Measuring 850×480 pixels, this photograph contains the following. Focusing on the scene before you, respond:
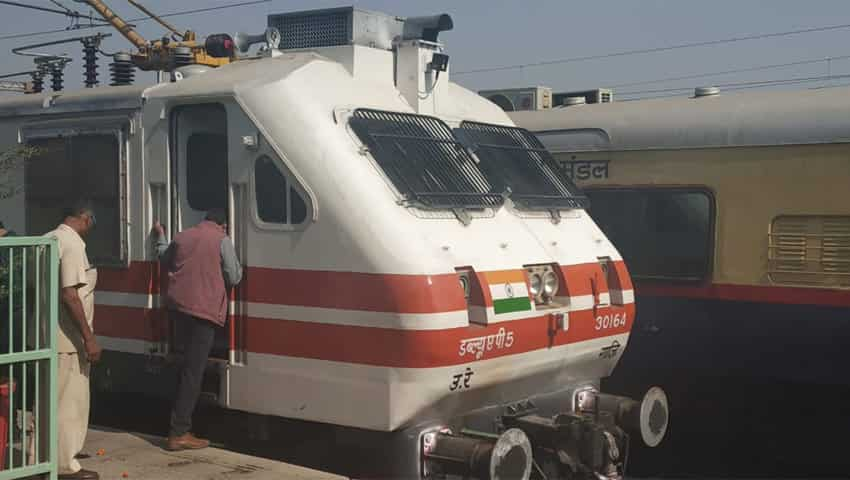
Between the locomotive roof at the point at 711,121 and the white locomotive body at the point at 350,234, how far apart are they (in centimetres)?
143

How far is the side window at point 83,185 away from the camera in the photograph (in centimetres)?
723

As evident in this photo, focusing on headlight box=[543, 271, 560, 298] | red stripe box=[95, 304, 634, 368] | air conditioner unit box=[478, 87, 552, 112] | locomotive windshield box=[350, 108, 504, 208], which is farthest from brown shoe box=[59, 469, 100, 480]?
air conditioner unit box=[478, 87, 552, 112]

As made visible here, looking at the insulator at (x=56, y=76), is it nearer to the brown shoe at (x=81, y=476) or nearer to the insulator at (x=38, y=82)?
the insulator at (x=38, y=82)

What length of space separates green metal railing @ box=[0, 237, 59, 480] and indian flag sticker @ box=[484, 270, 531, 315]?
2432 millimetres

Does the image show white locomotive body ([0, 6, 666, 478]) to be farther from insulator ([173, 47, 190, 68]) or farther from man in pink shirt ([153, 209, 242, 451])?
insulator ([173, 47, 190, 68])

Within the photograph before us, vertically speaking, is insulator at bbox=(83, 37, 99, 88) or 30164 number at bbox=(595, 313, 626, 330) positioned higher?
insulator at bbox=(83, 37, 99, 88)

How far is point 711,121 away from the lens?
8.67m

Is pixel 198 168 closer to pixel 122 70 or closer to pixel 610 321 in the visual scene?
pixel 122 70

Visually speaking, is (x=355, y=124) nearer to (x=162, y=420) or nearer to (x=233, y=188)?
(x=233, y=188)

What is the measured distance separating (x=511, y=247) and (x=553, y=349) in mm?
728

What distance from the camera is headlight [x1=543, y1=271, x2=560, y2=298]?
691 cm

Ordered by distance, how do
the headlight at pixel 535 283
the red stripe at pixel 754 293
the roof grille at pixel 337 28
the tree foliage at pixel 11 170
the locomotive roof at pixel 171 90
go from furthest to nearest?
the red stripe at pixel 754 293, the tree foliage at pixel 11 170, the roof grille at pixel 337 28, the headlight at pixel 535 283, the locomotive roof at pixel 171 90

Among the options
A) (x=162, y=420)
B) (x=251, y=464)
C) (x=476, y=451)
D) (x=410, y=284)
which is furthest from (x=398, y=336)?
(x=162, y=420)

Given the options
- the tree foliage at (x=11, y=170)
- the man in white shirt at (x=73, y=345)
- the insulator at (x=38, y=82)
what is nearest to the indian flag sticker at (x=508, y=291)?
the man in white shirt at (x=73, y=345)
